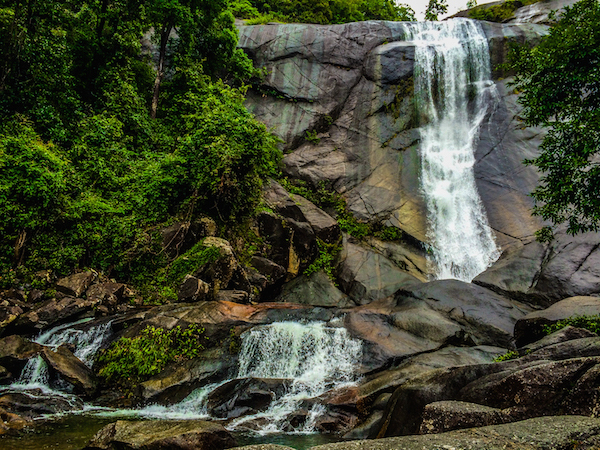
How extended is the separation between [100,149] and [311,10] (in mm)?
23435

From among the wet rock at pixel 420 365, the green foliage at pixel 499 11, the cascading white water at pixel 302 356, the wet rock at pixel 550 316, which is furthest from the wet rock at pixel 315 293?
the green foliage at pixel 499 11

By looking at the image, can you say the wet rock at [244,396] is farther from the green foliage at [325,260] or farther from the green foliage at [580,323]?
the green foliage at [325,260]

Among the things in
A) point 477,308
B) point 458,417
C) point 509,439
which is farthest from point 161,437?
point 477,308

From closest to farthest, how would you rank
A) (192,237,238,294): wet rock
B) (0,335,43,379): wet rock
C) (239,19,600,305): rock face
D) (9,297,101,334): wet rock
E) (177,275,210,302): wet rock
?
(0,335,43,379): wet rock < (9,297,101,334): wet rock < (177,275,210,302): wet rock < (192,237,238,294): wet rock < (239,19,600,305): rock face

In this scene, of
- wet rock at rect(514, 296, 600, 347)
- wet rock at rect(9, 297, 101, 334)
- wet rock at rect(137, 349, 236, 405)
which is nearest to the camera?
wet rock at rect(137, 349, 236, 405)

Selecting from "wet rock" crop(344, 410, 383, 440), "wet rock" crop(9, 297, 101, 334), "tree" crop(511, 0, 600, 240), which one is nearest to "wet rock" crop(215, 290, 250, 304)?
"wet rock" crop(9, 297, 101, 334)

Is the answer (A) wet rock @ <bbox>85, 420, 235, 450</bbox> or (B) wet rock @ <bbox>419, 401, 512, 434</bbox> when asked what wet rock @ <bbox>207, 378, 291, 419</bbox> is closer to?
(A) wet rock @ <bbox>85, 420, 235, 450</bbox>

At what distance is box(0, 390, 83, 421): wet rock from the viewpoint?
6711 mm

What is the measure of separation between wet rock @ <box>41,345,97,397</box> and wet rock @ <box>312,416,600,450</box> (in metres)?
8.12

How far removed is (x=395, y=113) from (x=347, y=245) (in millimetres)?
10383

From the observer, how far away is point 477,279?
14469mm

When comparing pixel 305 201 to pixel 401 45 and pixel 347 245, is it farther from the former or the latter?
pixel 401 45

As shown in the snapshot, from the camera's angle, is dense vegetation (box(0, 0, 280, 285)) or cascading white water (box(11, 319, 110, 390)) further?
dense vegetation (box(0, 0, 280, 285))

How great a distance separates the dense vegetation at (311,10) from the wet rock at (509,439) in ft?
101
